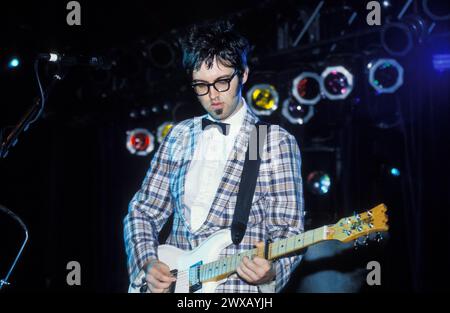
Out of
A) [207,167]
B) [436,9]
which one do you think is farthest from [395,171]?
[207,167]

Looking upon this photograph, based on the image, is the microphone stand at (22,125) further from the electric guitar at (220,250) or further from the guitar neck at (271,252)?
the guitar neck at (271,252)

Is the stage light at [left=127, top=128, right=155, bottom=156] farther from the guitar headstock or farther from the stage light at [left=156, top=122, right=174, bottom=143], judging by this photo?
the guitar headstock

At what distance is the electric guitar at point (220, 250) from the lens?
2084mm

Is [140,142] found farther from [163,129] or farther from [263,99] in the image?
[263,99]

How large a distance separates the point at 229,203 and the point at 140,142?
3147mm

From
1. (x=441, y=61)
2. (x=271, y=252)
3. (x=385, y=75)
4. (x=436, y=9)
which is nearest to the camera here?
(x=271, y=252)

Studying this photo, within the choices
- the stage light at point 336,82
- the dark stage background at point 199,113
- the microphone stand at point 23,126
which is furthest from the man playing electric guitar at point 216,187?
the stage light at point 336,82

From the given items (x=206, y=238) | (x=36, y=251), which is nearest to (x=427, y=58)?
(x=206, y=238)

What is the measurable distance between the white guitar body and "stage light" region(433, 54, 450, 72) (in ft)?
8.39

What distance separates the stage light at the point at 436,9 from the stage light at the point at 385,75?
47 cm

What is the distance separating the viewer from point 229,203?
2.46 m

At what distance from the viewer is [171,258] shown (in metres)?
2.49

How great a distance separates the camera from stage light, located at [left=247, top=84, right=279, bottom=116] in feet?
14.8

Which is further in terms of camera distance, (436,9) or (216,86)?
(436,9)
